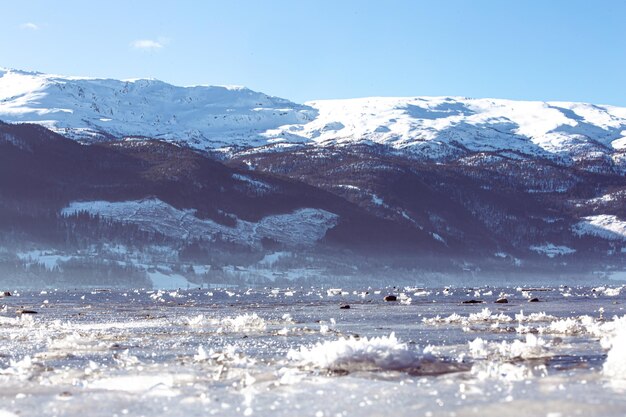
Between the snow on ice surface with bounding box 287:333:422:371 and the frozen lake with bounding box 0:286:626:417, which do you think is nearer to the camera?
the frozen lake with bounding box 0:286:626:417

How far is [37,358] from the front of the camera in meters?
31.2

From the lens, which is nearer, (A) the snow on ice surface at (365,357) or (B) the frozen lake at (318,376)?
(B) the frozen lake at (318,376)

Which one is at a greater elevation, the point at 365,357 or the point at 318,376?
the point at 365,357

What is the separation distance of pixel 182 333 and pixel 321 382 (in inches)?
871

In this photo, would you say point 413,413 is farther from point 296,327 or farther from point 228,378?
point 296,327

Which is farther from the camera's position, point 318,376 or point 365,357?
point 365,357

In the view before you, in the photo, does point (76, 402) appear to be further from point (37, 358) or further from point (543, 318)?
point (543, 318)

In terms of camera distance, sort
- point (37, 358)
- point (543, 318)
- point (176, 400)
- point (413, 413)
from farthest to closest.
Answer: point (543, 318) → point (37, 358) → point (176, 400) → point (413, 413)

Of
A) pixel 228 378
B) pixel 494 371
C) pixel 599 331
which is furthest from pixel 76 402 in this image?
pixel 599 331

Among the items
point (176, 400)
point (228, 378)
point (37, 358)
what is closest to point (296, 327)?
point (37, 358)

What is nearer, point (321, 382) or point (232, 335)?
point (321, 382)

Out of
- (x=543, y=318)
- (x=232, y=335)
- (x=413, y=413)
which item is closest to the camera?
(x=413, y=413)

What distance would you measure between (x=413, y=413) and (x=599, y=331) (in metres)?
22.4

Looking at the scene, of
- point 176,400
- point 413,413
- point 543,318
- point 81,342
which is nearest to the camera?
point 413,413
